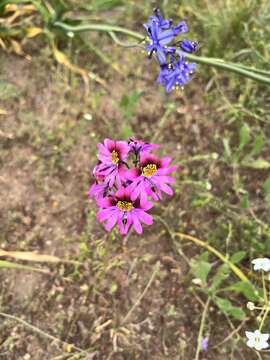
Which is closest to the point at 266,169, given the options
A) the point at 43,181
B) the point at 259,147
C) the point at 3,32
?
the point at 259,147

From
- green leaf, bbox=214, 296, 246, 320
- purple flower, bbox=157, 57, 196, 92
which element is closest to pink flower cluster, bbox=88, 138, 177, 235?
purple flower, bbox=157, 57, 196, 92

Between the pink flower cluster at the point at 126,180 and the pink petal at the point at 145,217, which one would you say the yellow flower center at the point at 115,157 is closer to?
the pink flower cluster at the point at 126,180

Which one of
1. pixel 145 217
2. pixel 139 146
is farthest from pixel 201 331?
pixel 139 146

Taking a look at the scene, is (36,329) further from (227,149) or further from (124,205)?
(227,149)

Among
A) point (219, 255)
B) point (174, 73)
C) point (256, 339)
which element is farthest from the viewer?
point (219, 255)

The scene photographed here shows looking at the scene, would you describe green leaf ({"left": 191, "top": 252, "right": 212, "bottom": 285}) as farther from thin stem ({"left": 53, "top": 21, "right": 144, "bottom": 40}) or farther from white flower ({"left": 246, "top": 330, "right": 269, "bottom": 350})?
thin stem ({"left": 53, "top": 21, "right": 144, "bottom": 40})

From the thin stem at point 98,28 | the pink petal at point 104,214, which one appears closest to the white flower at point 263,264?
the pink petal at point 104,214

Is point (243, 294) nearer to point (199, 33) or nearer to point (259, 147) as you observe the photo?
point (259, 147)
